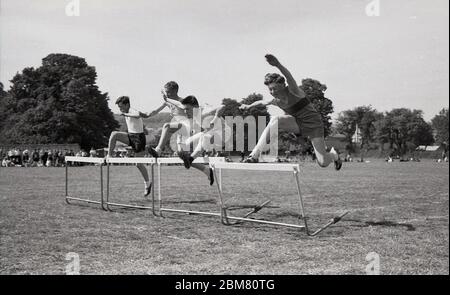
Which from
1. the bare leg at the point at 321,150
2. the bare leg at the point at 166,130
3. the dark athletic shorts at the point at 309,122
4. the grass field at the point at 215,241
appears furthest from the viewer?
the bare leg at the point at 166,130

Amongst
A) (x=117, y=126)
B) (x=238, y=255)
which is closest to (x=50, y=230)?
(x=238, y=255)

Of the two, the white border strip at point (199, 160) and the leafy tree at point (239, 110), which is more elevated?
the leafy tree at point (239, 110)

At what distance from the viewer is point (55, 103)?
46.3m

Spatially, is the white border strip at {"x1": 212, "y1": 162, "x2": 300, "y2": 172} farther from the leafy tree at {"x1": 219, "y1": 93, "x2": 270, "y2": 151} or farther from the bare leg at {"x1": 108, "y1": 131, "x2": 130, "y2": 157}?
the bare leg at {"x1": 108, "y1": 131, "x2": 130, "y2": 157}

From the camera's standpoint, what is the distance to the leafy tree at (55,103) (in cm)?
4494

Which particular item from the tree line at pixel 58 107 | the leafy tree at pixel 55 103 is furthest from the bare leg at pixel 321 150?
the leafy tree at pixel 55 103

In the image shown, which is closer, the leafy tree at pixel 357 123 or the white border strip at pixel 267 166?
the white border strip at pixel 267 166

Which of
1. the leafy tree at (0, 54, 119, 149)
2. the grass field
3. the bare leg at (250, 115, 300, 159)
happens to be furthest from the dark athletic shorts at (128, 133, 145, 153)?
the leafy tree at (0, 54, 119, 149)

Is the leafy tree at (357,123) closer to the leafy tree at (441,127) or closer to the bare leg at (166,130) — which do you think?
the leafy tree at (441,127)

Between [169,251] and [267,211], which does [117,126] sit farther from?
[169,251]

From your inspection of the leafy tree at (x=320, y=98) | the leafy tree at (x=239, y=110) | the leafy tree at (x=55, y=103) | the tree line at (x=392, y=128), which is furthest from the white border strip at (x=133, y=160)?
the tree line at (x=392, y=128)

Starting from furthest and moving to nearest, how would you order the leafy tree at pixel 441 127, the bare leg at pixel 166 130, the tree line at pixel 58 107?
the leafy tree at pixel 441 127 → the tree line at pixel 58 107 → the bare leg at pixel 166 130

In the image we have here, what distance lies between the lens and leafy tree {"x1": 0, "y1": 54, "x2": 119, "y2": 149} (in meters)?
A: 44.9

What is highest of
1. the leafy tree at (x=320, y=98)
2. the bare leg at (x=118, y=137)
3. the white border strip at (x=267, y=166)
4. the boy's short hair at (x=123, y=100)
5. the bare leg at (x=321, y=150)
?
the leafy tree at (x=320, y=98)
